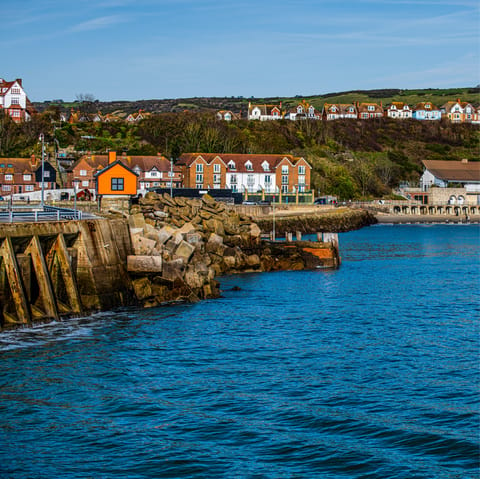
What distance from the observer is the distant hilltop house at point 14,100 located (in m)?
154

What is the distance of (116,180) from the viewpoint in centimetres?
5825

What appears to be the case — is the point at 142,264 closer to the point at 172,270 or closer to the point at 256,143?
the point at 172,270

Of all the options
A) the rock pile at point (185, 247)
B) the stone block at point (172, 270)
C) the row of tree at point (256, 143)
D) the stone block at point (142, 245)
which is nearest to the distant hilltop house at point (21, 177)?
the row of tree at point (256, 143)

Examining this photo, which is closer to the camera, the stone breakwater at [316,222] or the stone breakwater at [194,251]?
the stone breakwater at [194,251]

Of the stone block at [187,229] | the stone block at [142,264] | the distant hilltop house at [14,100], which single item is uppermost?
the distant hilltop house at [14,100]

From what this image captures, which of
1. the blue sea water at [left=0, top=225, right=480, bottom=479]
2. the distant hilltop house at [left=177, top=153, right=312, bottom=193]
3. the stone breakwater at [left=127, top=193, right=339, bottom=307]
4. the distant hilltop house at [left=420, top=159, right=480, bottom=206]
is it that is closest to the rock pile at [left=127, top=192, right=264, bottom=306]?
the stone breakwater at [left=127, top=193, right=339, bottom=307]

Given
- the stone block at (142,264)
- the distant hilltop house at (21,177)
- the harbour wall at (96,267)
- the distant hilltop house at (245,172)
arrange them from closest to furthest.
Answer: the harbour wall at (96,267) < the stone block at (142,264) < the distant hilltop house at (21,177) < the distant hilltop house at (245,172)

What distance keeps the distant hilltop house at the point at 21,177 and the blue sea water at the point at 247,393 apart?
222 ft

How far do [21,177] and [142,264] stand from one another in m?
69.1

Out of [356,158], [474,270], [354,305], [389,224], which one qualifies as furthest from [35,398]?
[356,158]

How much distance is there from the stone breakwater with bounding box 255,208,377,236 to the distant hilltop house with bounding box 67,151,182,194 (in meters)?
21.7

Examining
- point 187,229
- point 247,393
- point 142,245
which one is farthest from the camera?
point 187,229

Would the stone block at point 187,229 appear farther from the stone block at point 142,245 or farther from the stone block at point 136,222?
the stone block at point 142,245

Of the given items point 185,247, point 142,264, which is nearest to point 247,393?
point 142,264
